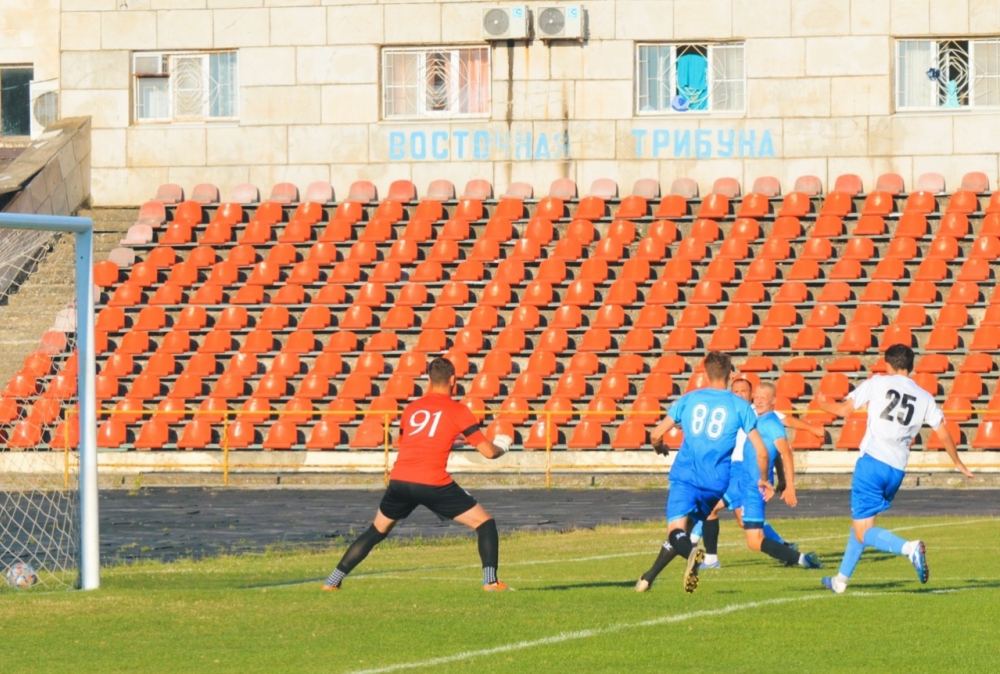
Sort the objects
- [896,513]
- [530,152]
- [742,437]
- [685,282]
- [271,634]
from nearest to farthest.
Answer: [271,634] → [742,437] → [896,513] → [685,282] → [530,152]

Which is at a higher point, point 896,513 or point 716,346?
point 716,346

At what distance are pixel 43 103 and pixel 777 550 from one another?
25.9 meters

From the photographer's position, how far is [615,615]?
36.9 ft

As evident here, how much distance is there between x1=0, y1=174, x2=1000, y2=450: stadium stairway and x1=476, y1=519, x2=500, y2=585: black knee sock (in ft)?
46.3

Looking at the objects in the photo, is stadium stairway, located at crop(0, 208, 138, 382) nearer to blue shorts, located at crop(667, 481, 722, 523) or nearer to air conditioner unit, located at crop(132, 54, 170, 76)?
air conditioner unit, located at crop(132, 54, 170, 76)

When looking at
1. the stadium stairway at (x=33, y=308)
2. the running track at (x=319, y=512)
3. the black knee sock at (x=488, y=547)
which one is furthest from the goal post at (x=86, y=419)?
the stadium stairway at (x=33, y=308)

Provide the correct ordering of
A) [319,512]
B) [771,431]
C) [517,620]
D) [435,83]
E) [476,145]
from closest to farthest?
[517,620] < [771,431] < [319,512] < [476,145] < [435,83]

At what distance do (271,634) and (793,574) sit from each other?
518 cm

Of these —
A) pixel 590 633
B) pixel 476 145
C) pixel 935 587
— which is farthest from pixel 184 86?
pixel 590 633

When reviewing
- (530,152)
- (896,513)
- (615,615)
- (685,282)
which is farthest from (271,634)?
(530,152)

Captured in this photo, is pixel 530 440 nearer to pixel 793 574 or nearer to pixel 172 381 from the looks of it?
pixel 172 381

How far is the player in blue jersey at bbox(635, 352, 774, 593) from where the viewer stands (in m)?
12.3

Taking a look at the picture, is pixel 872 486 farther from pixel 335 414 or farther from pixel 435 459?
pixel 335 414

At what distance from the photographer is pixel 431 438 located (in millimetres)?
12273
